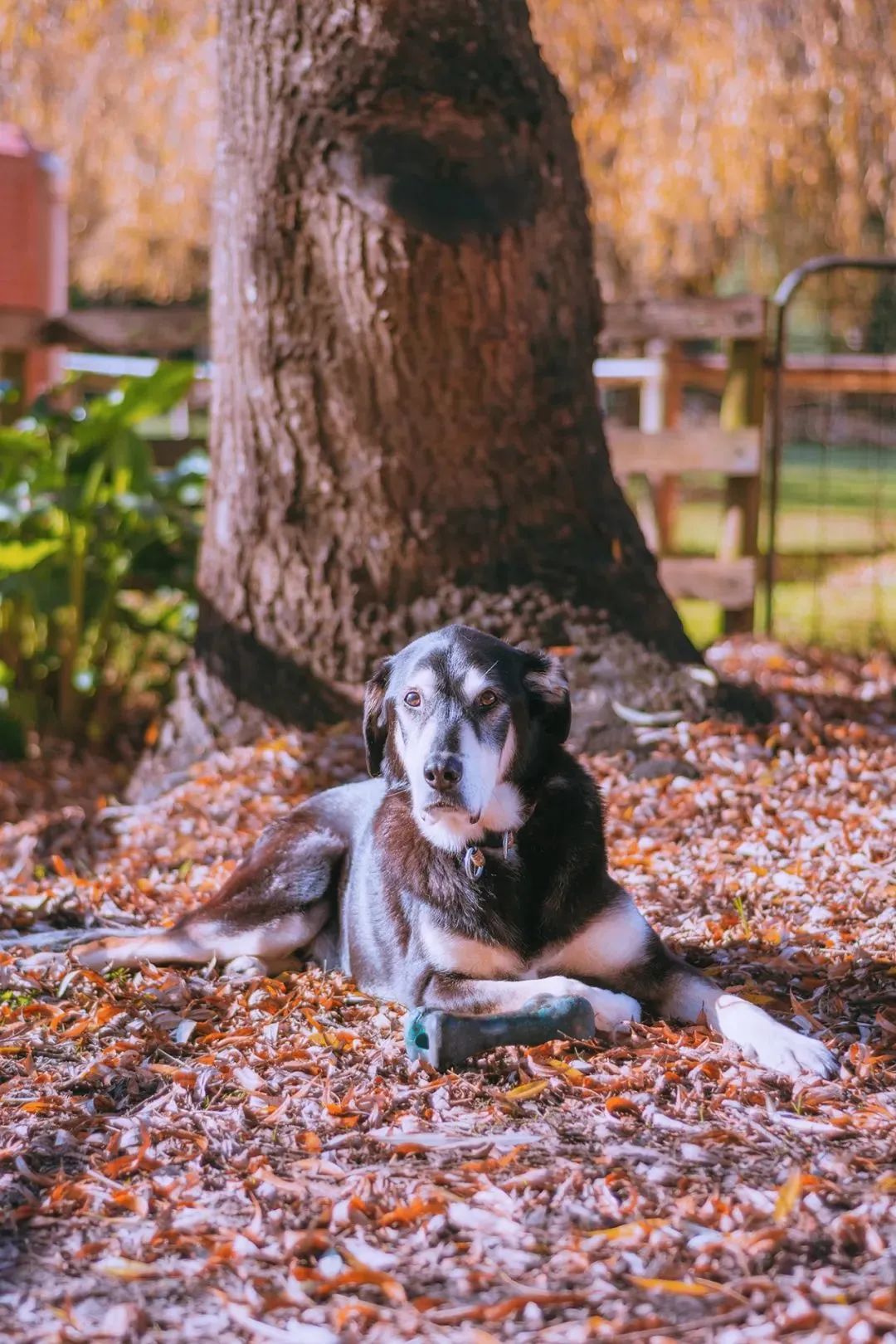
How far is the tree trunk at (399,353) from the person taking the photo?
541 centimetres

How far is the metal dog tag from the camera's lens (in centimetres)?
357

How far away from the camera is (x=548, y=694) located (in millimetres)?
3678

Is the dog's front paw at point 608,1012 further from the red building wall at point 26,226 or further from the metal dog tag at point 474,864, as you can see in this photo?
the red building wall at point 26,226

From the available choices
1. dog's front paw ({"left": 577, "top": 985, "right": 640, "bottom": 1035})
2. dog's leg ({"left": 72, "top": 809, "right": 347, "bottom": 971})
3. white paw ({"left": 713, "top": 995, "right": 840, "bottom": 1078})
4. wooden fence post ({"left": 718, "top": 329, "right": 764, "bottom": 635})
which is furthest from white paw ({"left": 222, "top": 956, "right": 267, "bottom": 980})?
wooden fence post ({"left": 718, "top": 329, "right": 764, "bottom": 635})

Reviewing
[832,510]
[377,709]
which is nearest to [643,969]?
[377,709]

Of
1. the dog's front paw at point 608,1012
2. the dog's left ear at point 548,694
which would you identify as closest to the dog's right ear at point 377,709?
the dog's left ear at point 548,694

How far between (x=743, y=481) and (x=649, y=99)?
599 cm

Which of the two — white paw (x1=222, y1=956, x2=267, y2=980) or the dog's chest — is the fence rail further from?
the dog's chest

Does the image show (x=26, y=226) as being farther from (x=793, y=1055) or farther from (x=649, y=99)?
(x=793, y=1055)

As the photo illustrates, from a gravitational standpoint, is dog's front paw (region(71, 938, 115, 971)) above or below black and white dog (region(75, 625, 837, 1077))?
below

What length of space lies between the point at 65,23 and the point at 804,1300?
37.6ft

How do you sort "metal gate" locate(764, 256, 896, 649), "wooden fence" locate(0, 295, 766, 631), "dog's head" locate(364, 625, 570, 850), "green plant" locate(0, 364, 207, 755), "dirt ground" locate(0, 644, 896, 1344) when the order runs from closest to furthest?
Answer: "dirt ground" locate(0, 644, 896, 1344), "dog's head" locate(364, 625, 570, 850), "green plant" locate(0, 364, 207, 755), "wooden fence" locate(0, 295, 766, 631), "metal gate" locate(764, 256, 896, 649)

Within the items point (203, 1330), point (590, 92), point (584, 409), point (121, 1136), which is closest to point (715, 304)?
Answer: point (584, 409)

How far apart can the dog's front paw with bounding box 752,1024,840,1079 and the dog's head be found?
0.84m
